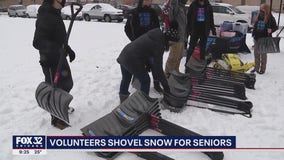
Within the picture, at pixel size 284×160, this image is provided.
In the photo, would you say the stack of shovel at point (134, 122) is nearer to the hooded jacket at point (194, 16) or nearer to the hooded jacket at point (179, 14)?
the hooded jacket at point (179, 14)

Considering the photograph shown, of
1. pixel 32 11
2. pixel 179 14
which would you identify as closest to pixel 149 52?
pixel 179 14

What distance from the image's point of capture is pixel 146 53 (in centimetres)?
401

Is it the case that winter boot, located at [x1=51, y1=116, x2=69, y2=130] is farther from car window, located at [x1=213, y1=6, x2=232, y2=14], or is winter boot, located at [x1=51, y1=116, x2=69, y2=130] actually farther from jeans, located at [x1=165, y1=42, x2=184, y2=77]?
car window, located at [x1=213, y1=6, x2=232, y2=14]

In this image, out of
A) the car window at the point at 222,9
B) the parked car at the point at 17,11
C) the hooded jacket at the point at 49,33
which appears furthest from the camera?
the parked car at the point at 17,11

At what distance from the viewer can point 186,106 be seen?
4590 mm

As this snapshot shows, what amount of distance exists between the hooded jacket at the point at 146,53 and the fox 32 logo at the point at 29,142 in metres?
1.50

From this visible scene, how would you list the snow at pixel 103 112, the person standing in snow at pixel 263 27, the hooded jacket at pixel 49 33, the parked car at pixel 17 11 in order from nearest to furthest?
the snow at pixel 103 112, the hooded jacket at pixel 49 33, the person standing in snow at pixel 263 27, the parked car at pixel 17 11

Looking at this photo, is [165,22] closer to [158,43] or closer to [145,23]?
[145,23]

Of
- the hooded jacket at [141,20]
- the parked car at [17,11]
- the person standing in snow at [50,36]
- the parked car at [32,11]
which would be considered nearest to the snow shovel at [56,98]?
the person standing in snow at [50,36]

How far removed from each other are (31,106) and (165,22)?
9.13 ft

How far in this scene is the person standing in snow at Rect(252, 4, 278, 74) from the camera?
A: 21.0 feet

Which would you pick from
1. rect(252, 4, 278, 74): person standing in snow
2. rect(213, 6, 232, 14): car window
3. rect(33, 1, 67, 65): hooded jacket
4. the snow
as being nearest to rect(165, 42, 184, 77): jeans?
the snow

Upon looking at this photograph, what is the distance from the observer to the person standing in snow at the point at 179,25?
5363 mm

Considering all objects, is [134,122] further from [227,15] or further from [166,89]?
[227,15]
